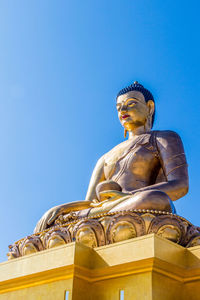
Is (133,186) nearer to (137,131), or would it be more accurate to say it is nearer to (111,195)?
(111,195)

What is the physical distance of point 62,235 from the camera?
4984 millimetres

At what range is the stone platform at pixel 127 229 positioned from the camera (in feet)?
15.1

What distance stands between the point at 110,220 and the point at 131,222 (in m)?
0.23

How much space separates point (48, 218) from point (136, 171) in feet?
4.65

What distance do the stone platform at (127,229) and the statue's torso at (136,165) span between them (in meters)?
1.77

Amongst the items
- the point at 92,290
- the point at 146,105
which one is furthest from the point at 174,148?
the point at 92,290

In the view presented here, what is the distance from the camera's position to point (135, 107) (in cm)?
762

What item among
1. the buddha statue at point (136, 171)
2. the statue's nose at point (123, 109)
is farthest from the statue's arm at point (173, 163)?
the statue's nose at point (123, 109)

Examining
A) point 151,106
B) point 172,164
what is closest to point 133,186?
point 172,164

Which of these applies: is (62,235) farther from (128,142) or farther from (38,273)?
(128,142)

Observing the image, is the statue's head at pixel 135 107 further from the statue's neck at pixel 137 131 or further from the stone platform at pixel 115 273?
the stone platform at pixel 115 273

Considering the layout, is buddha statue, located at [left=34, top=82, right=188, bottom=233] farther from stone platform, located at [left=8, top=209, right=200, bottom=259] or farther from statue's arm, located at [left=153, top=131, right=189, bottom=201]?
stone platform, located at [left=8, top=209, right=200, bottom=259]

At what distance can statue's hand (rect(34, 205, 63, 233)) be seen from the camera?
→ 604 centimetres

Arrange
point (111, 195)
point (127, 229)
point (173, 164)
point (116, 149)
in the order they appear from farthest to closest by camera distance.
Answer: point (116, 149) → point (173, 164) → point (111, 195) → point (127, 229)
